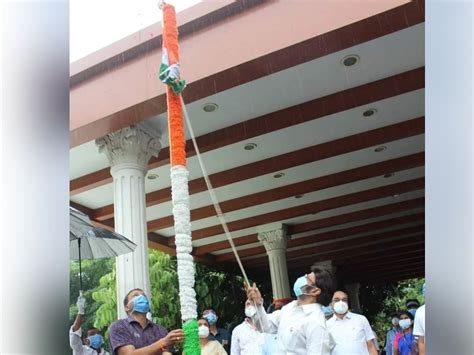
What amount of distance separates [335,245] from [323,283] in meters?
13.2

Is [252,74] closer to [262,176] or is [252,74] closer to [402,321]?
[402,321]

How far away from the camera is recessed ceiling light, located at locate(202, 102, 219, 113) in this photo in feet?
28.3

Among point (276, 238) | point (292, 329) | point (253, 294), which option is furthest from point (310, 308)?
point (276, 238)

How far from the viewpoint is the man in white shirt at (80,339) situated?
16.8 feet

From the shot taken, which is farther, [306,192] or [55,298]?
[306,192]

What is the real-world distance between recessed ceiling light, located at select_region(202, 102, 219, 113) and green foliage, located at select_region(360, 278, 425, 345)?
50.0ft

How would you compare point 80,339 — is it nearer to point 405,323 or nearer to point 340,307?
point 340,307

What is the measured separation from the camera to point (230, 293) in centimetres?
1677

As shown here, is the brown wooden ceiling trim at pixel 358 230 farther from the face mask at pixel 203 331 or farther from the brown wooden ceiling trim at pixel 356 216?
the face mask at pixel 203 331

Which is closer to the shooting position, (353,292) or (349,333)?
(349,333)

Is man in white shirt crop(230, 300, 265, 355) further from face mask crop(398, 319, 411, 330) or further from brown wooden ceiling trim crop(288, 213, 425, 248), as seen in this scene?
brown wooden ceiling trim crop(288, 213, 425, 248)

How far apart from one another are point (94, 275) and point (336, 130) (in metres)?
11.2

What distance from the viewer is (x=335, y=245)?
16969mm

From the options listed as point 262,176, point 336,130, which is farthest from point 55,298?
point 262,176
